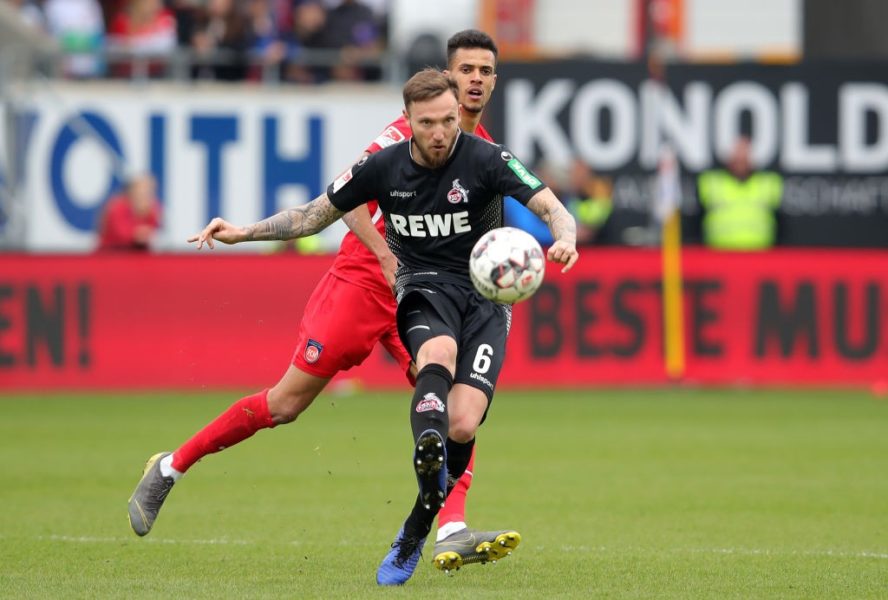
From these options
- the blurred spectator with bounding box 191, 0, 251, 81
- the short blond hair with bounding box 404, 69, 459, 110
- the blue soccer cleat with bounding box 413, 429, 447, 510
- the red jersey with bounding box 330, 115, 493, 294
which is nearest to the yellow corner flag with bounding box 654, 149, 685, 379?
the blurred spectator with bounding box 191, 0, 251, 81

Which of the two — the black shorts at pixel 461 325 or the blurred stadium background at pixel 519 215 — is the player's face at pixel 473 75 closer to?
the black shorts at pixel 461 325

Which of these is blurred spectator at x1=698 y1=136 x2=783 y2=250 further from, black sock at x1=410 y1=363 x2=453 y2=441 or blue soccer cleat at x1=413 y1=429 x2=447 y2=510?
blue soccer cleat at x1=413 y1=429 x2=447 y2=510

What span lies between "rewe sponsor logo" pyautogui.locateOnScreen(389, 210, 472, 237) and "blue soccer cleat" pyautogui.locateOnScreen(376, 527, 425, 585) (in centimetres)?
137

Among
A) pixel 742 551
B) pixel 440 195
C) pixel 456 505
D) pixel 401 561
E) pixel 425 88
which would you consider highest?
pixel 425 88

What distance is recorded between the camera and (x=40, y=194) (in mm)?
20281

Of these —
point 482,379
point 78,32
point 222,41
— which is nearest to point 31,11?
point 78,32

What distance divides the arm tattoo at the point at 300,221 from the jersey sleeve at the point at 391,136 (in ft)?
1.20

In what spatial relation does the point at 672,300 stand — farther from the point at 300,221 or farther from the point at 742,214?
the point at 300,221

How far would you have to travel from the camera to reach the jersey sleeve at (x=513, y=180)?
7395 millimetres

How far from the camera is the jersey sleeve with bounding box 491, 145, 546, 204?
24.3ft

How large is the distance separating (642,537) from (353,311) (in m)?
1.95

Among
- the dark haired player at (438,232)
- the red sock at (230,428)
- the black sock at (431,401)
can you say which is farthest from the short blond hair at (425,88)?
the red sock at (230,428)

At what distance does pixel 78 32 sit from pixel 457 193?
14.2 meters

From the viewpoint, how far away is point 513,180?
7.43 m
